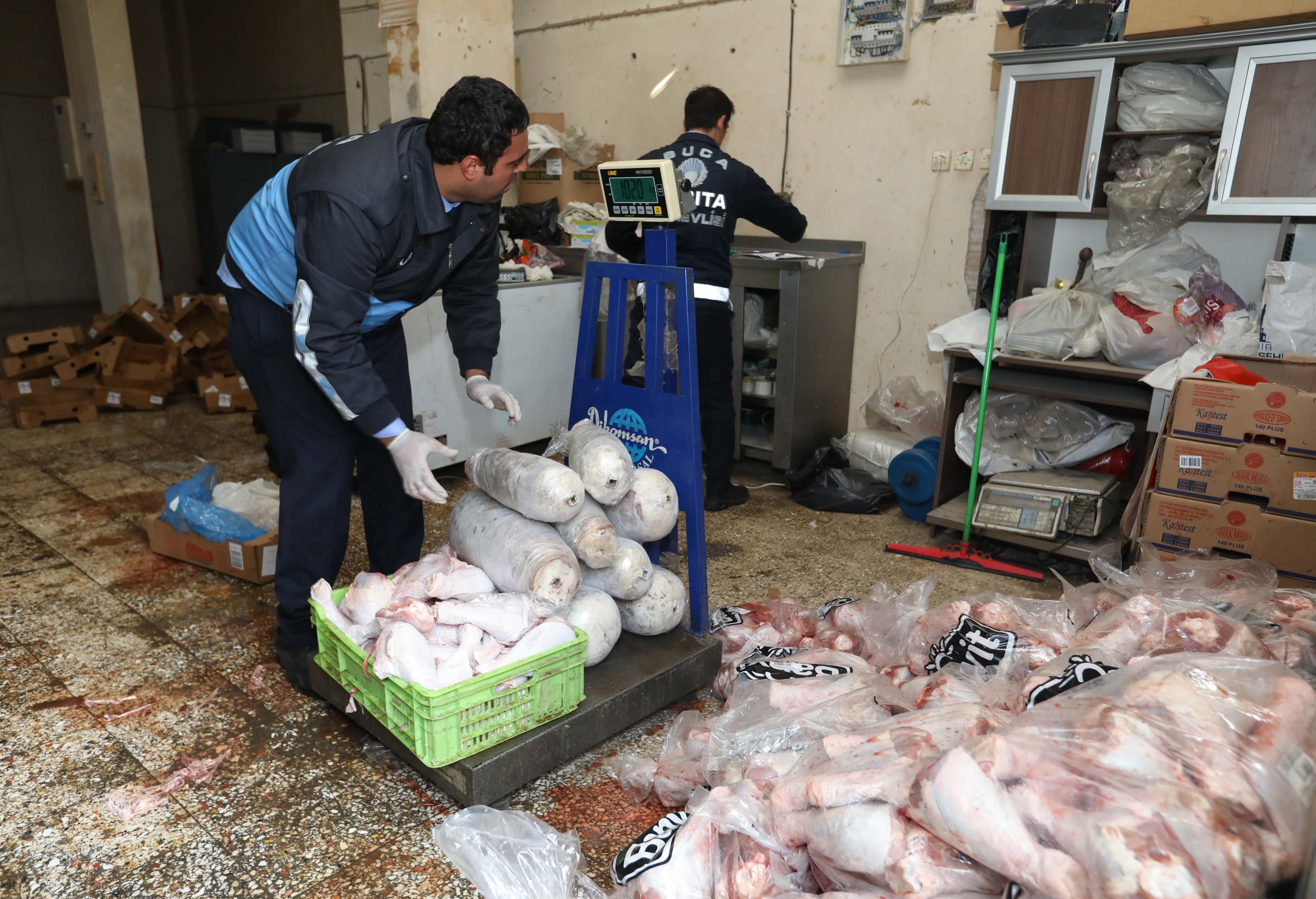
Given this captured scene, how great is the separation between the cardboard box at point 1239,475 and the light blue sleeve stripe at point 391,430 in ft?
7.70

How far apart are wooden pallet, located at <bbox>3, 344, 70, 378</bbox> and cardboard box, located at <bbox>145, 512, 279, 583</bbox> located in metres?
2.99

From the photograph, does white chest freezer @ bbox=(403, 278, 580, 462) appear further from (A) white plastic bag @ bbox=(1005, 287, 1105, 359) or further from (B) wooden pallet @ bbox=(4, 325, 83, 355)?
(B) wooden pallet @ bbox=(4, 325, 83, 355)

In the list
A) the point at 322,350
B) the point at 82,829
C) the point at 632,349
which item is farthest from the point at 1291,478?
the point at 82,829

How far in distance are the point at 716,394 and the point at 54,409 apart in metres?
3.83

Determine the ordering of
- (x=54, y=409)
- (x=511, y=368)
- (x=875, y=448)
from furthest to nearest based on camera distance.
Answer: (x=54, y=409) → (x=511, y=368) → (x=875, y=448)

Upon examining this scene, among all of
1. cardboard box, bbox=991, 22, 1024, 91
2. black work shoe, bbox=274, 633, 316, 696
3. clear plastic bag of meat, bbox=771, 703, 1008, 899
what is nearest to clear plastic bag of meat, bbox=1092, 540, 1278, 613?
clear plastic bag of meat, bbox=771, 703, 1008, 899

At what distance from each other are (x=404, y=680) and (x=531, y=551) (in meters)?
0.41

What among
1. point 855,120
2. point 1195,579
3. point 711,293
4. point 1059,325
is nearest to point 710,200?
point 711,293

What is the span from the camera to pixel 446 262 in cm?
226

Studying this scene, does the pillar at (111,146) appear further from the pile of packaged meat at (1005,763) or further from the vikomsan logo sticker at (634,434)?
the pile of packaged meat at (1005,763)

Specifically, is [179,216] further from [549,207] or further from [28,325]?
[549,207]

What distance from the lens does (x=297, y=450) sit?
223 centimetres

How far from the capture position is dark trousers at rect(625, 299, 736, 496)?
3771 millimetres

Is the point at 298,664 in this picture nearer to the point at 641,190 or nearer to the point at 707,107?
the point at 641,190
